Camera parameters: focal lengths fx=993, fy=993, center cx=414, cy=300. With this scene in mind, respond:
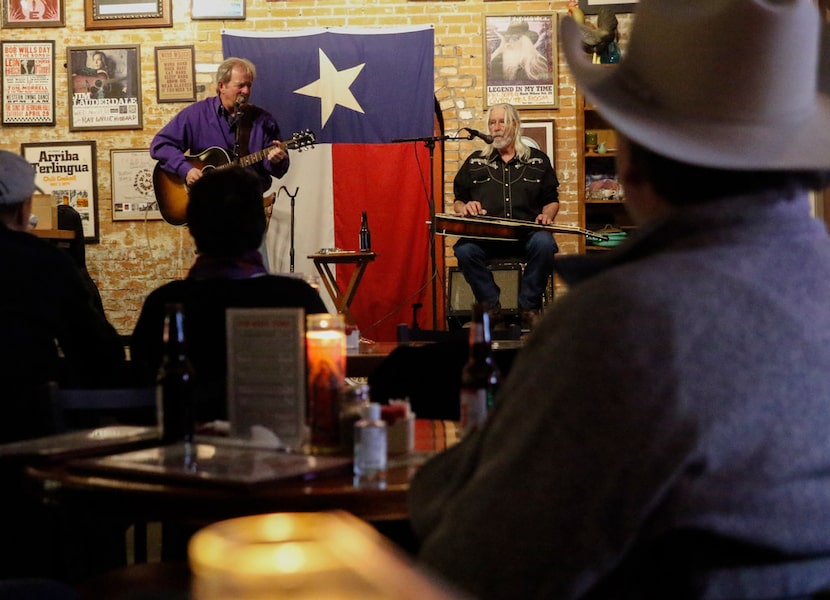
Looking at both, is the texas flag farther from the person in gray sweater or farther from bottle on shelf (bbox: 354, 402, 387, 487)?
the person in gray sweater

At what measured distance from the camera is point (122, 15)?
7.63m

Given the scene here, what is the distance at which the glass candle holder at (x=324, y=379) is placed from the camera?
1.45 meters

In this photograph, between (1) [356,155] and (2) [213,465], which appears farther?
(1) [356,155]

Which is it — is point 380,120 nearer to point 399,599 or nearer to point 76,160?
point 76,160

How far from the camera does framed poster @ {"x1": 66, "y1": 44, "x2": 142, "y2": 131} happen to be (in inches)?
300

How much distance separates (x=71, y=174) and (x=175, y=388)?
21.7ft

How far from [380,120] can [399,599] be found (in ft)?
23.8

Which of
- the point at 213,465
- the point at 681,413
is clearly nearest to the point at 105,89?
the point at 213,465

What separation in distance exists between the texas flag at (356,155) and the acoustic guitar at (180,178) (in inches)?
11.2

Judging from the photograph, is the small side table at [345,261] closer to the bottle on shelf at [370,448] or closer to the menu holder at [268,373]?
the menu holder at [268,373]

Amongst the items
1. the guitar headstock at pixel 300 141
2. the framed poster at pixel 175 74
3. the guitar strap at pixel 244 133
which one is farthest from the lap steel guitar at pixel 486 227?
the framed poster at pixel 175 74

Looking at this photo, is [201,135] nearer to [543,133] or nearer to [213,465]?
[543,133]

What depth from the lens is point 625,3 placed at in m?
7.59

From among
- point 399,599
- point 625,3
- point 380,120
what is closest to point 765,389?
point 399,599
